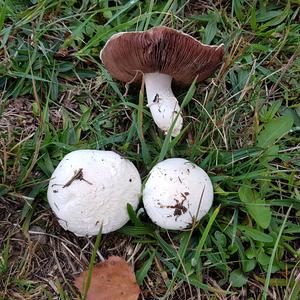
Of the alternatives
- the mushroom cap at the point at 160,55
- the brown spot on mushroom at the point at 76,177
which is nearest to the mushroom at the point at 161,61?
the mushroom cap at the point at 160,55

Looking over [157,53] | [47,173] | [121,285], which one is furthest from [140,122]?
[121,285]

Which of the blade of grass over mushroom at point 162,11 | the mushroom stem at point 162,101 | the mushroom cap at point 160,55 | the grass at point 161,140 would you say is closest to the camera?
the mushroom cap at point 160,55

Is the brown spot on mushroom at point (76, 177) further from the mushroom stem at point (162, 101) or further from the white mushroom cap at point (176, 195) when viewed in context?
the mushroom stem at point (162, 101)

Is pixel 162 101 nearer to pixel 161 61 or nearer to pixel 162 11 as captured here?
pixel 161 61

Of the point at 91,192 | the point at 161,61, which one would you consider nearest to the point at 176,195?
the point at 91,192

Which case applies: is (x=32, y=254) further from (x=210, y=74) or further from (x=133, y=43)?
(x=210, y=74)

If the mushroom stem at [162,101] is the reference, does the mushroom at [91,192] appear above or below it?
below
